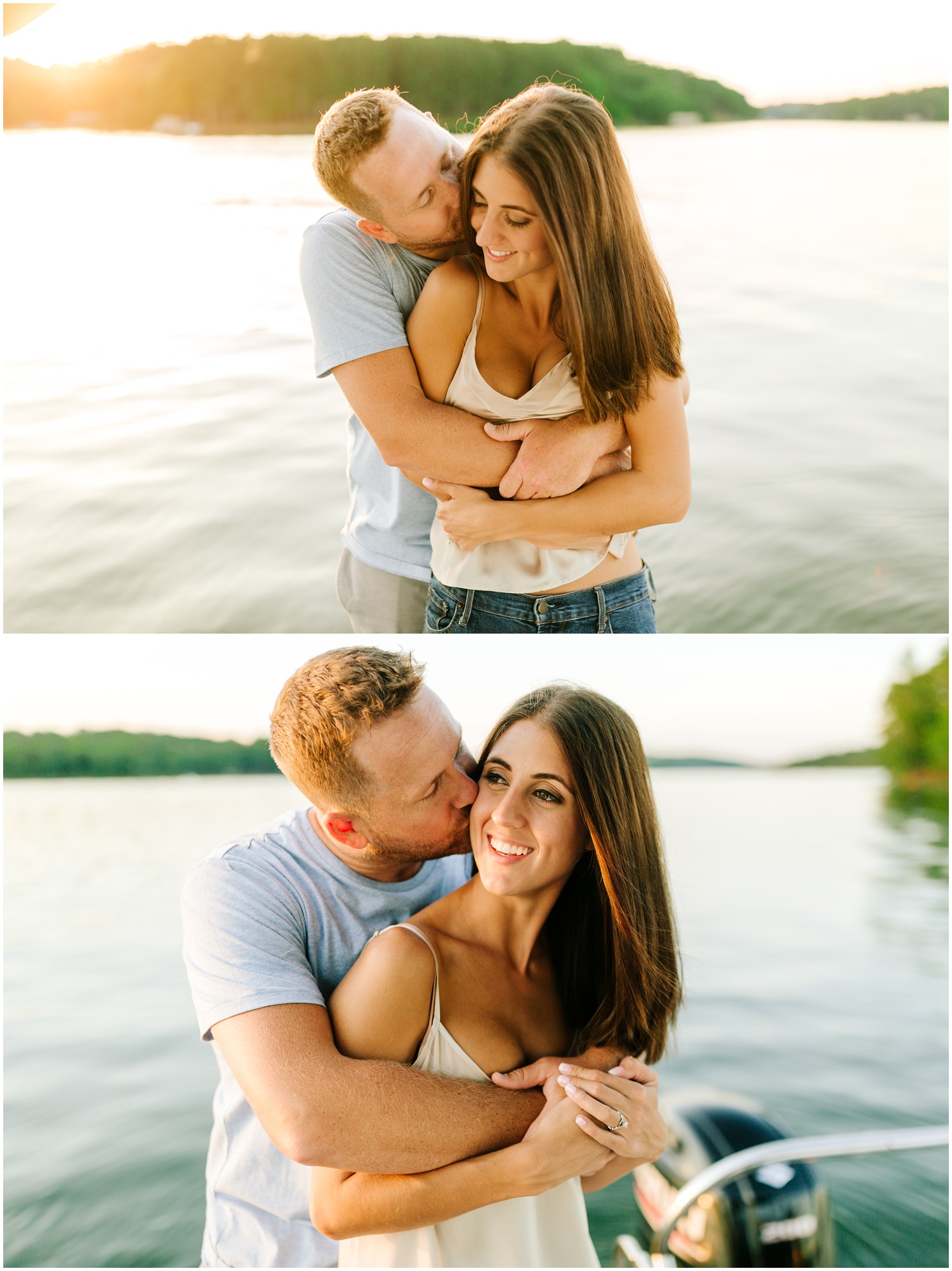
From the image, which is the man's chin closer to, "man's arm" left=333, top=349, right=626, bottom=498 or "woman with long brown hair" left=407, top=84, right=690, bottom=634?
"woman with long brown hair" left=407, top=84, right=690, bottom=634

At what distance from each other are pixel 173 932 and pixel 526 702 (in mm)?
8191

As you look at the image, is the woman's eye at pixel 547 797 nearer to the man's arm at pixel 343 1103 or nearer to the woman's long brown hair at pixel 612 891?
the woman's long brown hair at pixel 612 891

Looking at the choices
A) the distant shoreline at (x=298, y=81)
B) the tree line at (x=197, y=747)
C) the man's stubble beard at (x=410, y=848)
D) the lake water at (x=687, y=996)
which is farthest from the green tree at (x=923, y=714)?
the man's stubble beard at (x=410, y=848)

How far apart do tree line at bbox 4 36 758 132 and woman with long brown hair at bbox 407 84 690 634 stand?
1016 millimetres

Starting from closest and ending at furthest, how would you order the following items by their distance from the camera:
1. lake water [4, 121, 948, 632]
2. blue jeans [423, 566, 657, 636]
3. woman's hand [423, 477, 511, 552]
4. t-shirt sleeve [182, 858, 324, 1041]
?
t-shirt sleeve [182, 858, 324, 1041], woman's hand [423, 477, 511, 552], blue jeans [423, 566, 657, 636], lake water [4, 121, 948, 632]

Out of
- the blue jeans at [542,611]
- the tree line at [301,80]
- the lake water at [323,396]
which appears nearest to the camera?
the blue jeans at [542,611]

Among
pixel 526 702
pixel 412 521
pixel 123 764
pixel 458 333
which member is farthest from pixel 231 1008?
pixel 123 764

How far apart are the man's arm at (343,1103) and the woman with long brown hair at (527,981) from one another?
0.05m

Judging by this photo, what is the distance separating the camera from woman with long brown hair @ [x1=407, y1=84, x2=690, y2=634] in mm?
1307

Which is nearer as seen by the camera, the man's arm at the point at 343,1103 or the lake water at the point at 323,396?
the man's arm at the point at 343,1103

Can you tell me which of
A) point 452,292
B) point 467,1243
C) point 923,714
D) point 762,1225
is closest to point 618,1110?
point 467,1243

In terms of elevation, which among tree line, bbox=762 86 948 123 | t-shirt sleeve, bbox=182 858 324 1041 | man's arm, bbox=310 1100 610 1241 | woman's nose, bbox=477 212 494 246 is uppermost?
tree line, bbox=762 86 948 123

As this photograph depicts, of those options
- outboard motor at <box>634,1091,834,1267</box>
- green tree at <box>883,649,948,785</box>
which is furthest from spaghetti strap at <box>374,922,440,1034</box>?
green tree at <box>883,649,948,785</box>

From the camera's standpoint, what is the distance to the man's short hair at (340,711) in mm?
1544
